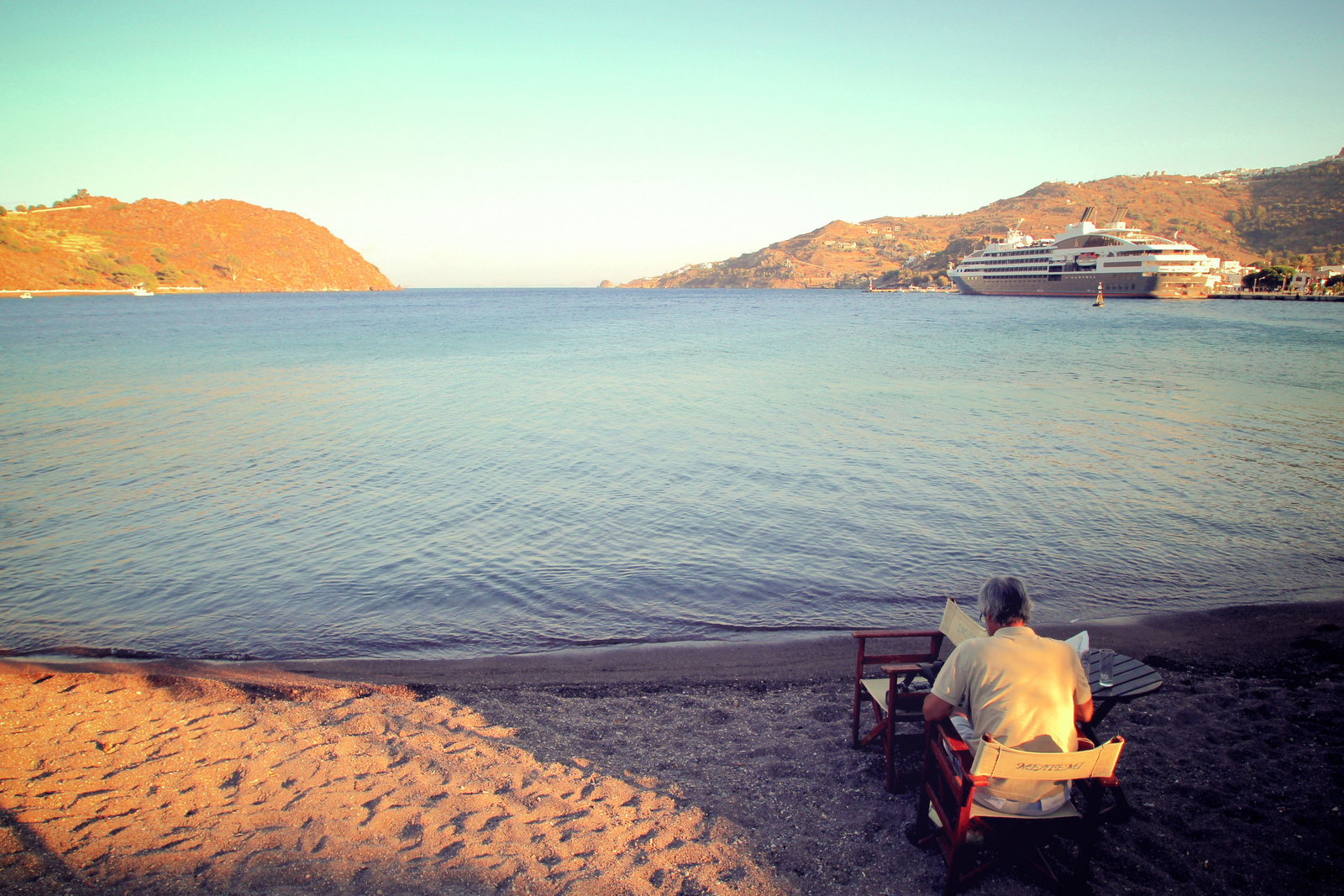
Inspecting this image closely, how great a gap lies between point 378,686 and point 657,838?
3.40m

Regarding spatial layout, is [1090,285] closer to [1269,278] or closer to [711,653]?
[1269,278]

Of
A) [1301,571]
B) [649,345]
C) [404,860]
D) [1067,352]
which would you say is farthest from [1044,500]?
[649,345]

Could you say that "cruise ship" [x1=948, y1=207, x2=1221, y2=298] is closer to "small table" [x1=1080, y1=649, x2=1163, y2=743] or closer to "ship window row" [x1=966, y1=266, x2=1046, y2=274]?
"ship window row" [x1=966, y1=266, x2=1046, y2=274]

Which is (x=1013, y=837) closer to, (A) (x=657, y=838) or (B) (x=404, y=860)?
(A) (x=657, y=838)

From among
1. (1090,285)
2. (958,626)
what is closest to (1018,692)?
(958,626)

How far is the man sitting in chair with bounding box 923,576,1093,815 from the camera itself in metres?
3.16

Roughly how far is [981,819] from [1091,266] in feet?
352

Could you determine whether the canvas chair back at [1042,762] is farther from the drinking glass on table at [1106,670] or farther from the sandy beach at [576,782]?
the drinking glass on table at [1106,670]

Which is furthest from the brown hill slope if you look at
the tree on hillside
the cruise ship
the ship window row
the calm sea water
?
the tree on hillside

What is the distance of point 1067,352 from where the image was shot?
1423 inches

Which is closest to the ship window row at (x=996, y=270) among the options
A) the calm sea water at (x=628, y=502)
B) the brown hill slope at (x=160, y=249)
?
the calm sea water at (x=628, y=502)

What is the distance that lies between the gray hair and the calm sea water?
410 centimetres

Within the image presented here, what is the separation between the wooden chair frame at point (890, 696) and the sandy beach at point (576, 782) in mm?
181

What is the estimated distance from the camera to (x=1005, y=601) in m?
3.30
